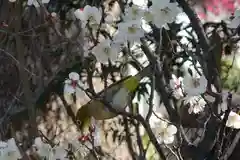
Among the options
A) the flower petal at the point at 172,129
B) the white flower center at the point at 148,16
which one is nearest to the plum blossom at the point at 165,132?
the flower petal at the point at 172,129

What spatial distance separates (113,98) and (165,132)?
258 mm

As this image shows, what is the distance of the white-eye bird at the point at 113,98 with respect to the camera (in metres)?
2.02

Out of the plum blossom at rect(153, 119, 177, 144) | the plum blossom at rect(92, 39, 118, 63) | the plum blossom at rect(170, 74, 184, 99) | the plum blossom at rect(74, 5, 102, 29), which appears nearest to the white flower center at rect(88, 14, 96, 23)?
the plum blossom at rect(74, 5, 102, 29)

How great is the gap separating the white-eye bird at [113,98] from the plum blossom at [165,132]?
0.55ft

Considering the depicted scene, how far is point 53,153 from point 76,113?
123cm

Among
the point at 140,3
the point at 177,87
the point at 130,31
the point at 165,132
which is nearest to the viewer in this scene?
the point at 130,31

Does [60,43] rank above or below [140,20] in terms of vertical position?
above

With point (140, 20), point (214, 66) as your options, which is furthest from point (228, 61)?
point (140, 20)

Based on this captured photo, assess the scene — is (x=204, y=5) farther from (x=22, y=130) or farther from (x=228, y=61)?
(x=22, y=130)

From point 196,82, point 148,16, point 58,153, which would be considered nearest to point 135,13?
point 148,16

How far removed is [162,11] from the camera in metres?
1.64

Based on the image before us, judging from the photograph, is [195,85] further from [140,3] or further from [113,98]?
[113,98]

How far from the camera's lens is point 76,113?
3.30 metres

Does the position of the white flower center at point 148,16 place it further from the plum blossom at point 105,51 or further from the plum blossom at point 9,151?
the plum blossom at point 9,151
